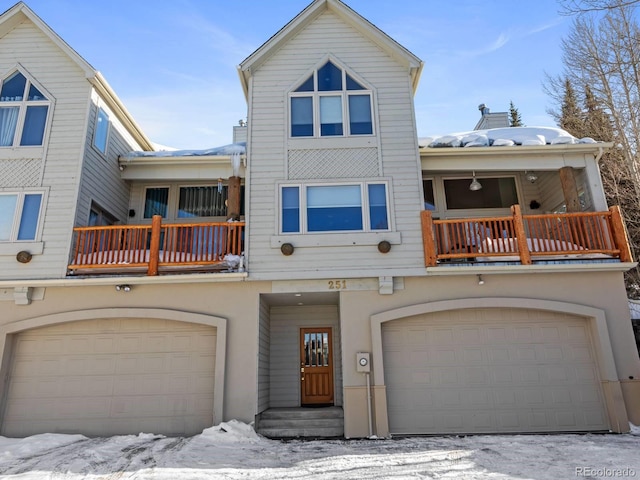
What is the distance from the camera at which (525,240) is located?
847cm

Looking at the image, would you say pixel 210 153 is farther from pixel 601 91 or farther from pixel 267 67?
pixel 601 91

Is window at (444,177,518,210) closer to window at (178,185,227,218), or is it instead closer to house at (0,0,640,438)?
house at (0,0,640,438)

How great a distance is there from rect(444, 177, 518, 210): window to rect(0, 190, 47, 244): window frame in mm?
9852

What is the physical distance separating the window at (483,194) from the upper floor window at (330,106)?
10.7 ft

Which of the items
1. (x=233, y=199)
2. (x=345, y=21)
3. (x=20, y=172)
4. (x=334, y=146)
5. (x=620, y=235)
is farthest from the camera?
(x=345, y=21)

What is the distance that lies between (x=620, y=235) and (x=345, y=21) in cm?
799

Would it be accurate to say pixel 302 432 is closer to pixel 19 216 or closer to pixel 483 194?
pixel 19 216

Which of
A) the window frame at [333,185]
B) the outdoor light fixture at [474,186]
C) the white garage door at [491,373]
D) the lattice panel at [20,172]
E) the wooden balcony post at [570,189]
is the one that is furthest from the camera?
the outdoor light fixture at [474,186]

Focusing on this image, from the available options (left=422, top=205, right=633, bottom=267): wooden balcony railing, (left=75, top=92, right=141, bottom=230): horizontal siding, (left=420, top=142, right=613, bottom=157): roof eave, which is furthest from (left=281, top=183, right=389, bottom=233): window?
(left=75, top=92, right=141, bottom=230): horizontal siding

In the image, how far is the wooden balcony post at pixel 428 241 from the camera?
8555mm

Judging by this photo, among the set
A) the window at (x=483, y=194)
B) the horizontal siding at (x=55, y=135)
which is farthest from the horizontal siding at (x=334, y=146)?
the horizontal siding at (x=55, y=135)

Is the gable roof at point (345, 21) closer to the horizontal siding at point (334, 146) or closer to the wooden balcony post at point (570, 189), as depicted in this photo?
the horizontal siding at point (334, 146)

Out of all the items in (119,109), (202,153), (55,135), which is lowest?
(55,135)

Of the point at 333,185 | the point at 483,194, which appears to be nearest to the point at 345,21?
the point at 333,185
